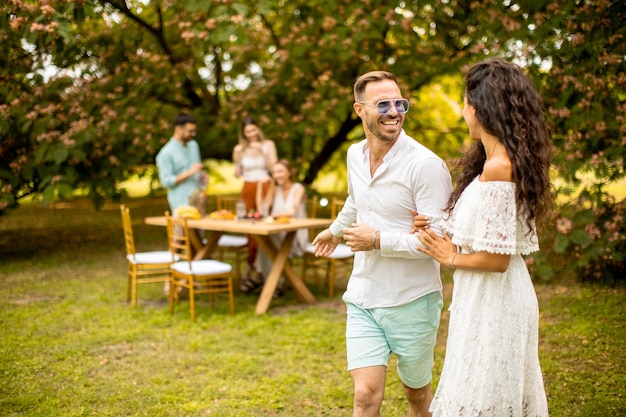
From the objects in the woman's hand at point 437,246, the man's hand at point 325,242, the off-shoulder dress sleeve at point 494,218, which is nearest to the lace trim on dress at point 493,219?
the off-shoulder dress sleeve at point 494,218

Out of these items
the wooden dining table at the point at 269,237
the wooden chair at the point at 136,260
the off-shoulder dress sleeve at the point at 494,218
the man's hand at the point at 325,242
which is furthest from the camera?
the wooden chair at the point at 136,260

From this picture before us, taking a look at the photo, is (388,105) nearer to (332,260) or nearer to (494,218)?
(494,218)

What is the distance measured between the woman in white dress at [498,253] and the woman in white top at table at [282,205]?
5150 millimetres

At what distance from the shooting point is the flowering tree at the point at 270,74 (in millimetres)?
6590

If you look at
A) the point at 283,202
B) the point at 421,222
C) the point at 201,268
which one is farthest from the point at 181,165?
the point at 421,222

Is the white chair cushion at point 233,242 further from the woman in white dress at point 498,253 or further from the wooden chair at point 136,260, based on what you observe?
the woman in white dress at point 498,253

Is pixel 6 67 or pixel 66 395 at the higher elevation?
pixel 6 67

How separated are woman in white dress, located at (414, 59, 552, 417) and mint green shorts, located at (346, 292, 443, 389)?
0.36 meters

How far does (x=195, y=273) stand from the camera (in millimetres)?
6668

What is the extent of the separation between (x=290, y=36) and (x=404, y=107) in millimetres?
7218

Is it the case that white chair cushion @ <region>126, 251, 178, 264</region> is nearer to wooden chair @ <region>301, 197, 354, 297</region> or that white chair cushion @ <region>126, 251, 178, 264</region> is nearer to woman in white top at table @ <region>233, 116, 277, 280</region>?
woman in white top at table @ <region>233, 116, 277, 280</region>

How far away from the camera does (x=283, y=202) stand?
7820 millimetres

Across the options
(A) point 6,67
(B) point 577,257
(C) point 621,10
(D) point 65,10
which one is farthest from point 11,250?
(C) point 621,10

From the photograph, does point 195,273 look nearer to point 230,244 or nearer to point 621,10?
point 230,244
